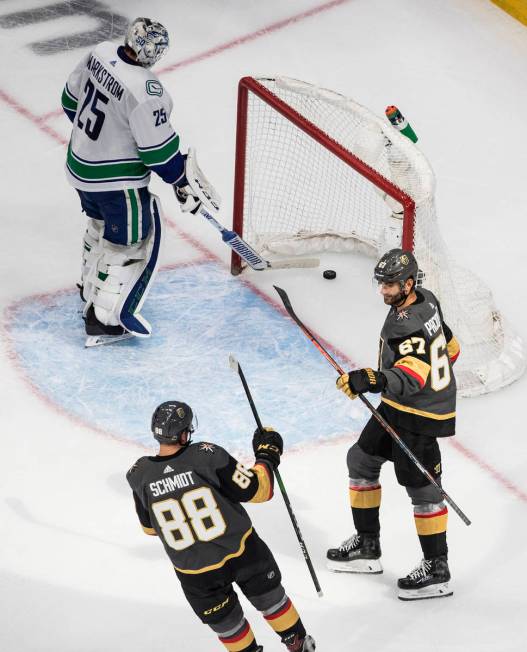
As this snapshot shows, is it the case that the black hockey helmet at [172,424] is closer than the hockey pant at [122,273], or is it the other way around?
the black hockey helmet at [172,424]

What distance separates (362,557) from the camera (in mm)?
4527

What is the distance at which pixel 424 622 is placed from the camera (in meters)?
4.32

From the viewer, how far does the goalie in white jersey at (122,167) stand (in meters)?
5.18

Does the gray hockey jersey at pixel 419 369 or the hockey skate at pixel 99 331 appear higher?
the gray hockey jersey at pixel 419 369

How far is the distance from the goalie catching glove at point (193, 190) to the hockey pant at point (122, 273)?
146 millimetres

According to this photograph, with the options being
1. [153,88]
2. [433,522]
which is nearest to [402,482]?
[433,522]

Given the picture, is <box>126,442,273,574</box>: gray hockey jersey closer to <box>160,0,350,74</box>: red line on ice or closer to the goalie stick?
the goalie stick

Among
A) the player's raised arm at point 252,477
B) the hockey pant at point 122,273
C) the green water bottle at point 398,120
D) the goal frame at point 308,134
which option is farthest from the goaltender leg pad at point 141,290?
the player's raised arm at point 252,477

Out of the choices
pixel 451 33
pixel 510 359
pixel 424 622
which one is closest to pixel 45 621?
pixel 424 622

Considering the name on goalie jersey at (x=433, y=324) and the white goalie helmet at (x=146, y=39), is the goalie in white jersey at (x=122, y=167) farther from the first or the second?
the name on goalie jersey at (x=433, y=324)

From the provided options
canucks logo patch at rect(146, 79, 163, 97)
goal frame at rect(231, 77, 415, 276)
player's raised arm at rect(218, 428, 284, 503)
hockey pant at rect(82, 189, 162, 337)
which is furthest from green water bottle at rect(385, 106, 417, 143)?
player's raised arm at rect(218, 428, 284, 503)

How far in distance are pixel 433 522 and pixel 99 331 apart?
6.23 feet

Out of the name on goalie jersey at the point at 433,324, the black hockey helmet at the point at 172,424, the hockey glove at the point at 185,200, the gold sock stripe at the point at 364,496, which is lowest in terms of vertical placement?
the gold sock stripe at the point at 364,496

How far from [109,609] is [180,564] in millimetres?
670
